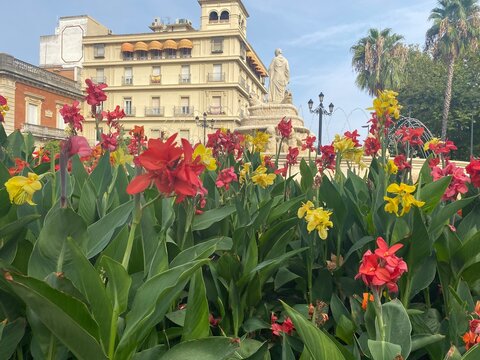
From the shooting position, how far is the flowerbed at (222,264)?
0.91 m

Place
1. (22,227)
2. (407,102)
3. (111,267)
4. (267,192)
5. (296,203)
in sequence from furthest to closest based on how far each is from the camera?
1. (407,102)
2. (267,192)
3. (296,203)
4. (22,227)
5. (111,267)

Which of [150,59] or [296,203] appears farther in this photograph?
[150,59]

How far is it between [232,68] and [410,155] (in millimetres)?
40523

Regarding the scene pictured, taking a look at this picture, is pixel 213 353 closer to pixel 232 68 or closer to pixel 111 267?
pixel 111 267

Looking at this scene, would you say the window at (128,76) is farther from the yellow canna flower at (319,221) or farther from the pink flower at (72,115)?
the yellow canna flower at (319,221)

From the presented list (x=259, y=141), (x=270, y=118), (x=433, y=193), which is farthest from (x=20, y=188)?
(x=270, y=118)

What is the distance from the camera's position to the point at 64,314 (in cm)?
82

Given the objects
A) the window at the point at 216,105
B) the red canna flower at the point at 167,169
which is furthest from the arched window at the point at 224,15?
the red canna flower at the point at 167,169

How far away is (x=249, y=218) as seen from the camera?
1.72 metres

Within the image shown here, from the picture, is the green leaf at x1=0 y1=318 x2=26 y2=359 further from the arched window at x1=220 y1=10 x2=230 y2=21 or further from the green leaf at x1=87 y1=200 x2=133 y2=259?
the arched window at x1=220 y1=10 x2=230 y2=21

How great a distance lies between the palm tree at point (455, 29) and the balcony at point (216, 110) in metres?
18.6

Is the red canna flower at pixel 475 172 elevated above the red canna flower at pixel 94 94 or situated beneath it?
situated beneath

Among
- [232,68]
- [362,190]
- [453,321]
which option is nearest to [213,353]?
[453,321]

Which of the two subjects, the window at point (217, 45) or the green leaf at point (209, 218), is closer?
the green leaf at point (209, 218)
